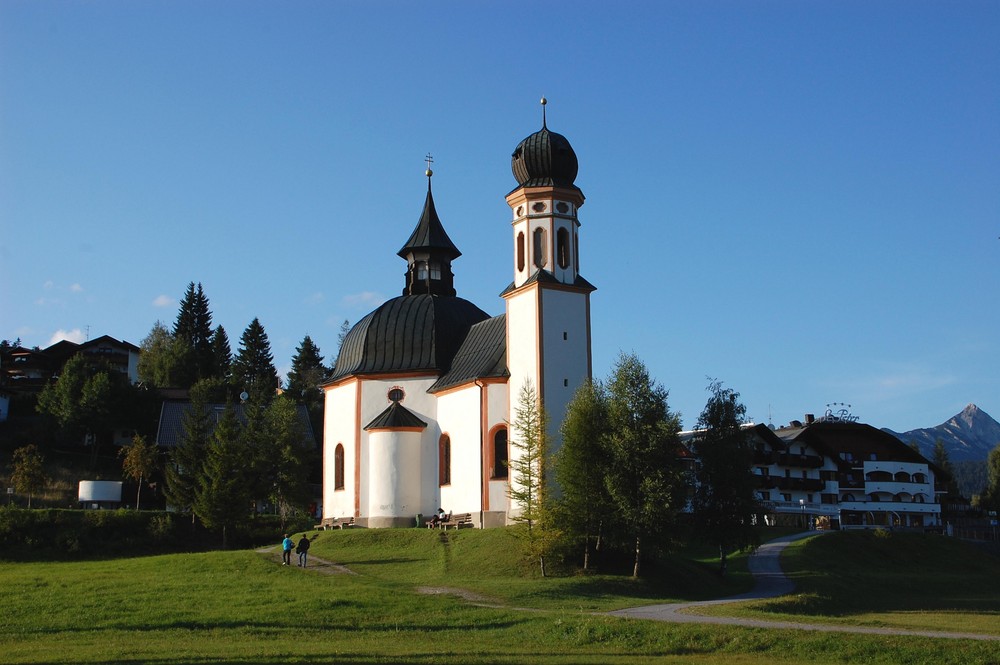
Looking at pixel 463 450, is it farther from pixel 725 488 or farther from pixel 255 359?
pixel 255 359

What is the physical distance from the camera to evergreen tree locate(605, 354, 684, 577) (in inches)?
1449

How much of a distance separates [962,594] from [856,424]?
43422 mm

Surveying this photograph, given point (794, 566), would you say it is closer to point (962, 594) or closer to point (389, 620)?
point (962, 594)

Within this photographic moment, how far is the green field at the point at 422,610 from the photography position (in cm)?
2186

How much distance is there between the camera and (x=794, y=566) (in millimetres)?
47000

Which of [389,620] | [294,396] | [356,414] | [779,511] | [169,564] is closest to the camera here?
[389,620]

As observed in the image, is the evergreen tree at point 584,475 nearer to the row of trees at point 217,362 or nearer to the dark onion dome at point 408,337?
the dark onion dome at point 408,337

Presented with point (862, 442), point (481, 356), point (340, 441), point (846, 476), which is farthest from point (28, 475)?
point (862, 442)

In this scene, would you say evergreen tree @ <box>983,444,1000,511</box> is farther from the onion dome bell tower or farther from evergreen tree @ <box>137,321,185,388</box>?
evergreen tree @ <box>137,321,185,388</box>

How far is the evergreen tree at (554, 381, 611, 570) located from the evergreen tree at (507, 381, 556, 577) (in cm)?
66

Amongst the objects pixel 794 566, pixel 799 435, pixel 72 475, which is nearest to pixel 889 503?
pixel 799 435

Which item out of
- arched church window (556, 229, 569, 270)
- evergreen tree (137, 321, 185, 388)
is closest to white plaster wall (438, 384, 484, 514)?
arched church window (556, 229, 569, 270)

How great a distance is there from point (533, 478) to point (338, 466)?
17217 mm

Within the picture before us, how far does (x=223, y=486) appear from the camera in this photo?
157 ft
